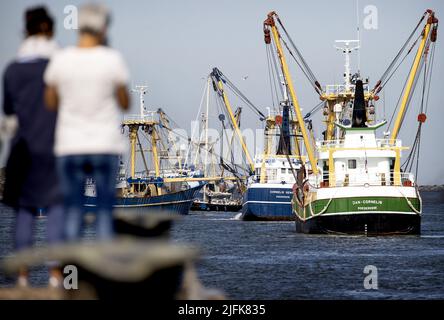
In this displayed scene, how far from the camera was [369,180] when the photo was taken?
56.9m

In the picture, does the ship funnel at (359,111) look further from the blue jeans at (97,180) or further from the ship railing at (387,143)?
the blue jeans at (97,180)

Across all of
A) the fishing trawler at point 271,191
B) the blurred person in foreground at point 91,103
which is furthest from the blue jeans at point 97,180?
the fishing trawler at point 271,191

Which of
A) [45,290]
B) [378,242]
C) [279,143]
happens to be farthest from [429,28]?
[45,290]

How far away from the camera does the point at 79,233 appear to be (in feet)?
31.5

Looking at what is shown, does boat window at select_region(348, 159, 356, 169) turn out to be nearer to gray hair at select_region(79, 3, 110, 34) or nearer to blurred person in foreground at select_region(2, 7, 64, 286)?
→ blurred person in foreground at select_region(2, 7, 64, 286)

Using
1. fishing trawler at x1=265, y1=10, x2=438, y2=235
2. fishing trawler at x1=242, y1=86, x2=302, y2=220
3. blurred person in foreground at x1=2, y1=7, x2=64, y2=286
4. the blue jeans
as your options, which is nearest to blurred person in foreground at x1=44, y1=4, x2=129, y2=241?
the blue jeans

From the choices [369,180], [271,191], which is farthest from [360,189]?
[271,191]

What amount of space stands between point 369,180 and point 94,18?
49008mm

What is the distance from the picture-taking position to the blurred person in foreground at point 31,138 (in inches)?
395

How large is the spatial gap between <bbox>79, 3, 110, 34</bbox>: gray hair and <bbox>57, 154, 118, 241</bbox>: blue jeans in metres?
1.14

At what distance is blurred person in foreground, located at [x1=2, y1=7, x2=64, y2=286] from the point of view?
10.0m

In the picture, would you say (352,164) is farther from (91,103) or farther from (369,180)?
(91,103)

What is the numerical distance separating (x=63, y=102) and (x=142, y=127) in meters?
136

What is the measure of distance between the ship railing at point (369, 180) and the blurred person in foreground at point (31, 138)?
1802 inches
